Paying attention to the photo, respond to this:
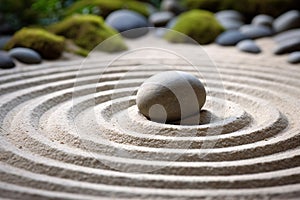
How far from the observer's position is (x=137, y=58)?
7820 millimetres

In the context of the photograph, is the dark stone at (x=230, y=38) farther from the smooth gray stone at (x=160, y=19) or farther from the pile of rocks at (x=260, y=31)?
the smooth gray stone at (x=160, y=19)

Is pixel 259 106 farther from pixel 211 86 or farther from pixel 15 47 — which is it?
pixel 15 47

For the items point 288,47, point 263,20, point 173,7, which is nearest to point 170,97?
point 288,47

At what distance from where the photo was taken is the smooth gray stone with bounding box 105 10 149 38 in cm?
977

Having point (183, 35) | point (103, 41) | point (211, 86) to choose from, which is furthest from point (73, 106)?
point (183, 35)

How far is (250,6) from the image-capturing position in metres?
10.6

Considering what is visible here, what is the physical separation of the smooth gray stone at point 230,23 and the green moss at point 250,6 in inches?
18.4

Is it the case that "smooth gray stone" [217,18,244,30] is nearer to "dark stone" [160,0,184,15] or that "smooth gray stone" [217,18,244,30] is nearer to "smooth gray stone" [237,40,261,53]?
"smooth gray stone" [237,40,261,53]

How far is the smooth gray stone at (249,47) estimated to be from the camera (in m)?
8.54

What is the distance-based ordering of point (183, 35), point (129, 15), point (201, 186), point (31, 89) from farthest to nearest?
point (129, 15), point (183, 35), point (31, 89), point (201, 186)

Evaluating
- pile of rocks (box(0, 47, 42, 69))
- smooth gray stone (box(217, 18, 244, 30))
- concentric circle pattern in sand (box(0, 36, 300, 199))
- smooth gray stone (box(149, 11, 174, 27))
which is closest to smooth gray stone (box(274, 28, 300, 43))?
smooth gray stone (box(217, 18, 244, 30))

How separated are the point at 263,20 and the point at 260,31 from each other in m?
0.57

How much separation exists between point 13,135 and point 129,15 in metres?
5.85

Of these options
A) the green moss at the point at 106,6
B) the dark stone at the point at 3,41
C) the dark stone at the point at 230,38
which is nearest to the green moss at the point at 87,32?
the dark stone at the point at 3,41
